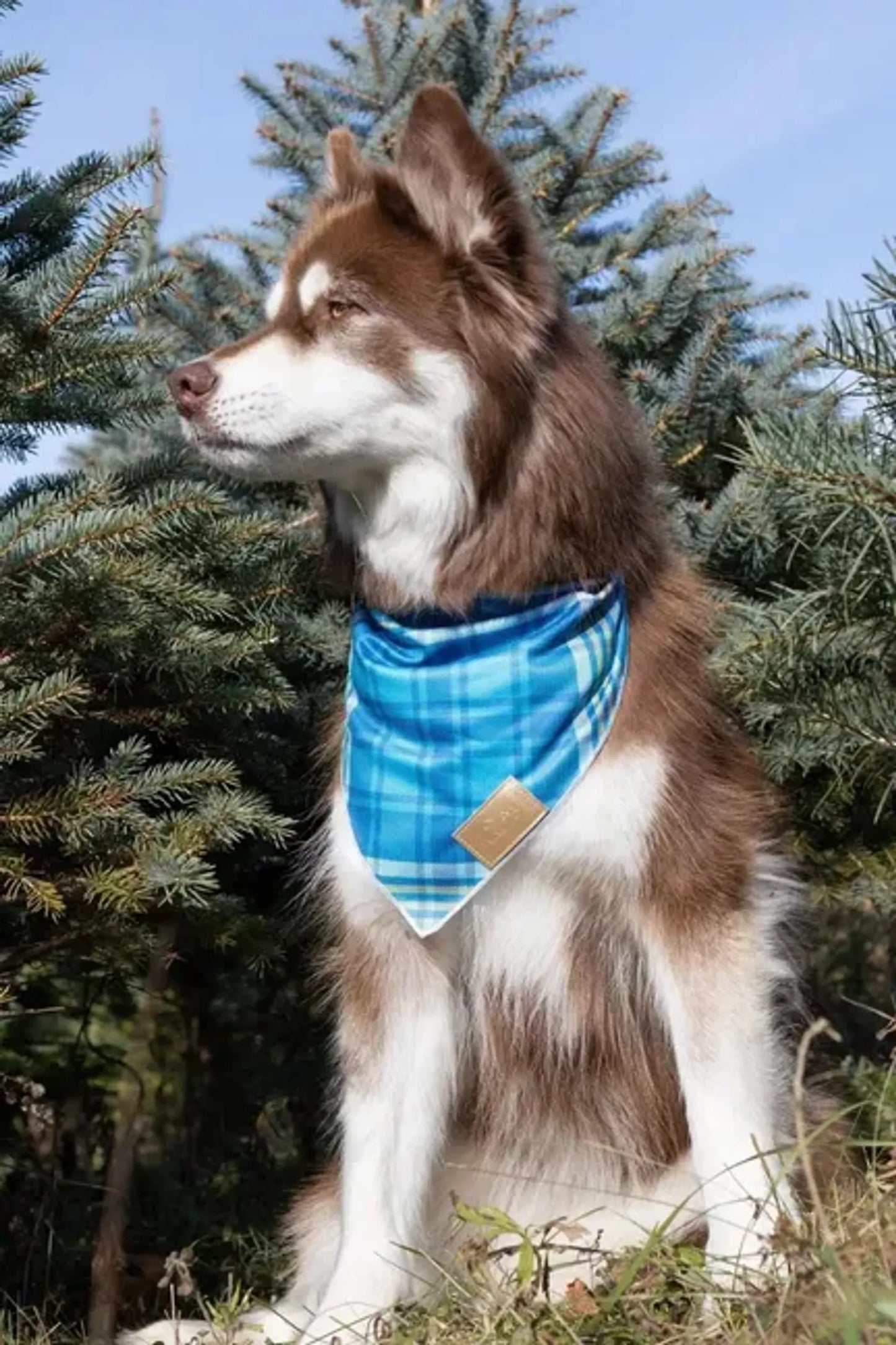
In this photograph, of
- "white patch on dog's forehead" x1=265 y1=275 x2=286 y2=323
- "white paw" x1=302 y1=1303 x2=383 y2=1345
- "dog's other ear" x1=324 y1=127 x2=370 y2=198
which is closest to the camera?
"white paw" x1=302 y1=1303 x2=383 y2=1345

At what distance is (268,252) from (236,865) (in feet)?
5.45

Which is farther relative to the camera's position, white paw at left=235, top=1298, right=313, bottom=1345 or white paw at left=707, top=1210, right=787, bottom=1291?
white paw at left=235, top=1298, right=313, bottom=1345

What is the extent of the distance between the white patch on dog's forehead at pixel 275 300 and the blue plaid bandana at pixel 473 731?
668 millimetres

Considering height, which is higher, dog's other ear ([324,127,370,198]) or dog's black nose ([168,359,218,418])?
dog's other ear ([324,127,370,198])

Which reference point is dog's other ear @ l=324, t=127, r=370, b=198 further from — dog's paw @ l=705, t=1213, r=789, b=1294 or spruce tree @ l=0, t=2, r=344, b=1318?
dog's paw @ l=705, t=1213, r=789, b=1294

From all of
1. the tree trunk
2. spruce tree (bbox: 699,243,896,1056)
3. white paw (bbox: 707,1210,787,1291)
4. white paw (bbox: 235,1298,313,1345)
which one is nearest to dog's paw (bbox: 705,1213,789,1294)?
white paw (bbox: 707,1210,787,1291)

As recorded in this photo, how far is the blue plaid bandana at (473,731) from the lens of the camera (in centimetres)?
272

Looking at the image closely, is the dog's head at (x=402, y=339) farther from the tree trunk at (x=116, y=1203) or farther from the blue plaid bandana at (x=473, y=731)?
the tree trunk at (x=116, y=1203)

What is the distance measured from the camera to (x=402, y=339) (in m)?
2.79

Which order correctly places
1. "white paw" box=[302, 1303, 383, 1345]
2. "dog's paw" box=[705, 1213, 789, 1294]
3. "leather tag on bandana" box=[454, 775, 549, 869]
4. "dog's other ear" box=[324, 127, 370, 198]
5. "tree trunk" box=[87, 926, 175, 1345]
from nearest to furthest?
"dog's paw" box=[705, 1213, 789, 1294] → "tree trunk" box=[87, 926, 175, 1345] → "white paw" box=[302, 1303, 383, 1345] → "leather tag on bandana" box=[454, 775, 549, 869] → "dog's other ear" box=[324, 127, 370, 198]

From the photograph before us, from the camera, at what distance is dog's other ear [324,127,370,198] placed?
3129mm

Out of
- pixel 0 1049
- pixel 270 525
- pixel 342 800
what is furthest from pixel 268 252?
pixel 0 1049

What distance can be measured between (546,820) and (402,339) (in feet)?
3.03

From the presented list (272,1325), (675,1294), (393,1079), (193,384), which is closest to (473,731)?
(393,1079)
